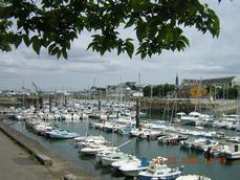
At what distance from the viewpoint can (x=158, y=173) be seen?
3225 cm

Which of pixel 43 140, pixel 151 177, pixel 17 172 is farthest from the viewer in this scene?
pixel 43 140

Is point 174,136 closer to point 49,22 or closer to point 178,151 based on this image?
point 178,151

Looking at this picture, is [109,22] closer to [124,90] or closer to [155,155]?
[155,155]

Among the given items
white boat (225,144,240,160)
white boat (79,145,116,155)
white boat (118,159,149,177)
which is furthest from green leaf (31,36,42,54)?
white boat (225,144,240,160)

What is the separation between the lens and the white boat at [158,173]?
1267 inches

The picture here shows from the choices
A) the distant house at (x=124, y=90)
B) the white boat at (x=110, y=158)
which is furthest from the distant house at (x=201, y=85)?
the white boat at (x=110, y=158)

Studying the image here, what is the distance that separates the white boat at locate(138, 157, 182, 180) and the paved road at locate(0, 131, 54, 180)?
1257 cm

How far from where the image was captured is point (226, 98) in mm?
126812

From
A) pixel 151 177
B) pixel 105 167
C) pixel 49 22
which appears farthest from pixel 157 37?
pixel 105 167

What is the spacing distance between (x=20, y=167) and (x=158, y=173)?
17.3 meters

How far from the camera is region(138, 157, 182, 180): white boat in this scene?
32188 millimetres

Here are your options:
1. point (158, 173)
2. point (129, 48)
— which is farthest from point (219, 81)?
point (129, 48)

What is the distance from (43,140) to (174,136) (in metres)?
16.9

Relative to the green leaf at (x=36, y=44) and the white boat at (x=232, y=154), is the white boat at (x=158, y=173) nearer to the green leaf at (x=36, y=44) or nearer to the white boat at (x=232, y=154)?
the white boat at (x=232, y=154)
